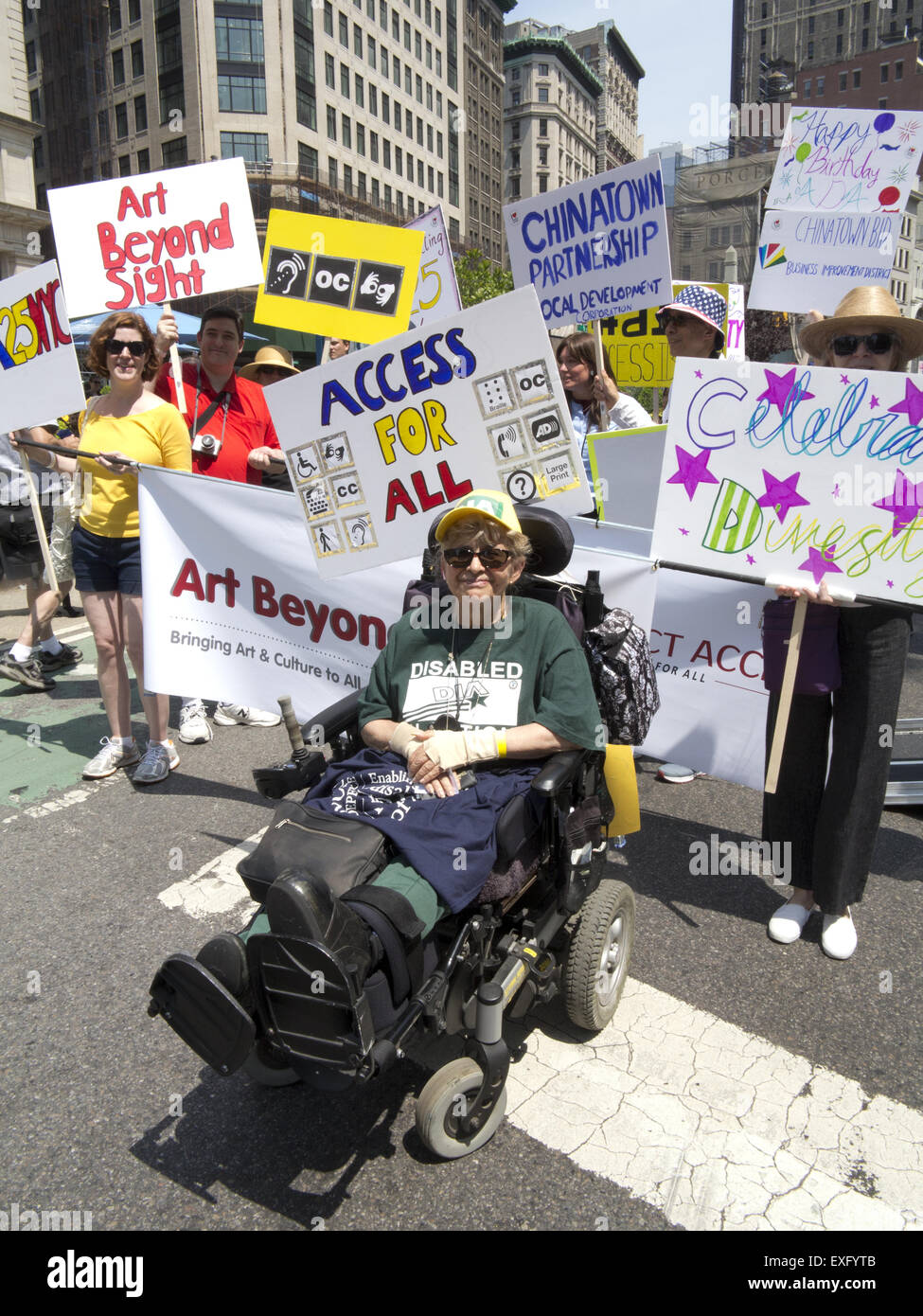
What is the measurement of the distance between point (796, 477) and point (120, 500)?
9.78 feet

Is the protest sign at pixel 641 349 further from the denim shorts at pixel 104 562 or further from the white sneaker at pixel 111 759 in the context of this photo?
the white sneaker at pixel 111 759

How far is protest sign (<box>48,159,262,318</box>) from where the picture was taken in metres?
4.63

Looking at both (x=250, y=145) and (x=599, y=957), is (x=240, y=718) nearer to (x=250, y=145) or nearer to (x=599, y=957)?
(x=599, y=957)

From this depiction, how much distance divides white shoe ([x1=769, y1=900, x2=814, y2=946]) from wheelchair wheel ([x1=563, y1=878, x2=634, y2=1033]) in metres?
0.66

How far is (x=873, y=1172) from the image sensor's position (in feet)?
7.14

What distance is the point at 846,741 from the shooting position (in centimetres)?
312

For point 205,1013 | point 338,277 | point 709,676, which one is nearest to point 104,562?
point 338,277

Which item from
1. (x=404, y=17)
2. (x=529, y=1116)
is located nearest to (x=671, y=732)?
(x=529, y=1116)

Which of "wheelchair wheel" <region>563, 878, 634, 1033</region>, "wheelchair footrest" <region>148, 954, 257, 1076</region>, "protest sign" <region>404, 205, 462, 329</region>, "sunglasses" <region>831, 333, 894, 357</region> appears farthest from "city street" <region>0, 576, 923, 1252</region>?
"protest sign" <region>404, 205, 462, 329</region>

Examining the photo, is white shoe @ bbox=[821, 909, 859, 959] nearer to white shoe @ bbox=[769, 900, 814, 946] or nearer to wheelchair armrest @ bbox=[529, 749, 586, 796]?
white shoe @ bbox=[769, 900, 814, 946]

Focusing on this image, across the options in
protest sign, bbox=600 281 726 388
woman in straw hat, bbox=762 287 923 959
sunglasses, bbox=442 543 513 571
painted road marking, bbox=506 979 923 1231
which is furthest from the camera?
protest sign, bbox=600 281 726 388

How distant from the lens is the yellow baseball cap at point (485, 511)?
262 centimetres

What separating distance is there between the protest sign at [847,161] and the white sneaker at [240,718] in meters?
4.28

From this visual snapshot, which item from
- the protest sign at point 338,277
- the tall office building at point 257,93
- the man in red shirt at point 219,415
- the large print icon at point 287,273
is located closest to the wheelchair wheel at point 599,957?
the man in red shirt at point 219,415
